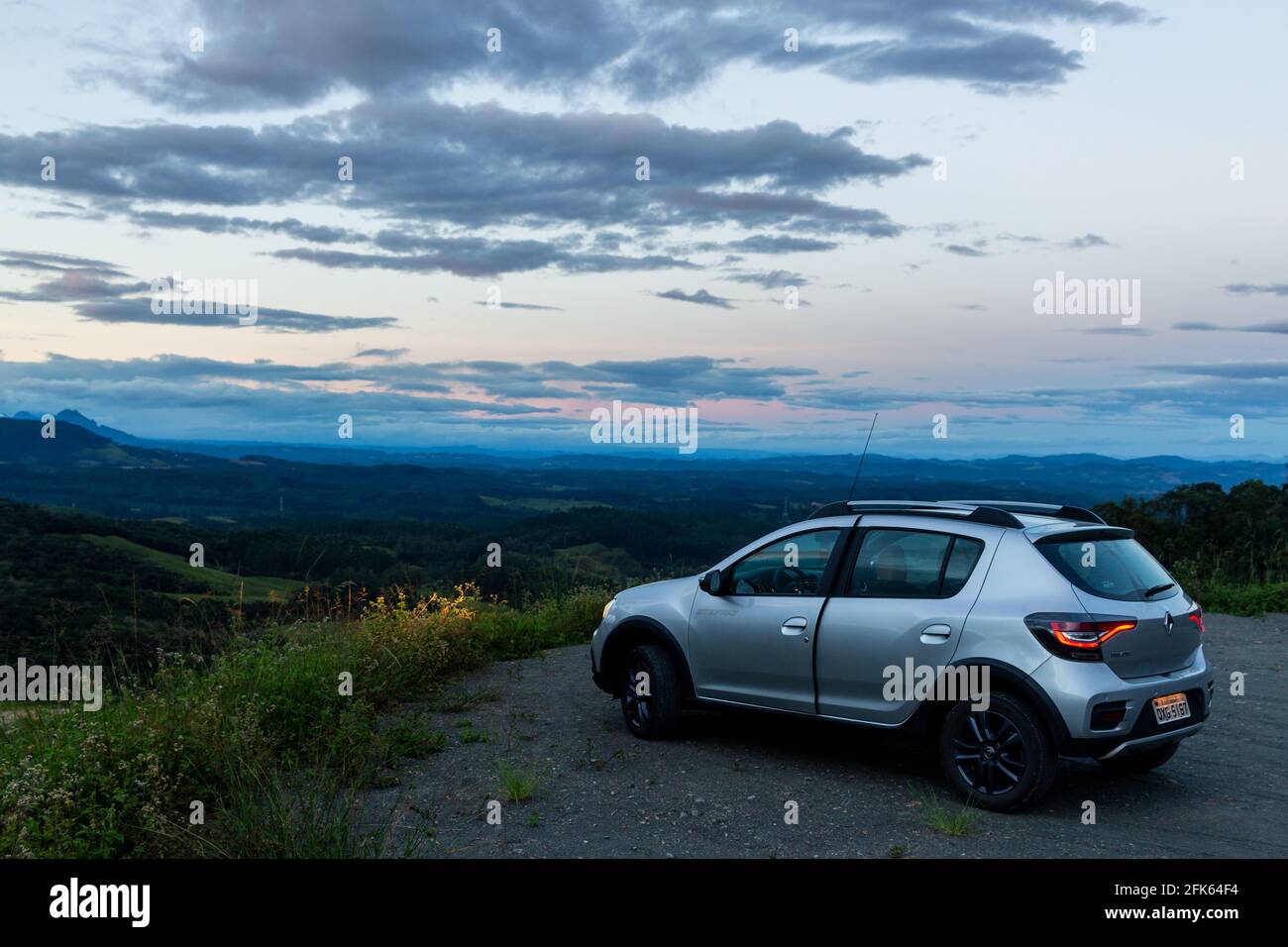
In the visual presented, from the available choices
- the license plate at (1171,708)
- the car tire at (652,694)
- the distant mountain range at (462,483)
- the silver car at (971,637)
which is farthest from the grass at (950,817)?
Answer: the distant mountain range at (462,483)

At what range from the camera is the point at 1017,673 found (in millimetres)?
Answer: 5680

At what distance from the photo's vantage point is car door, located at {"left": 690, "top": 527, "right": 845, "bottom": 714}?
6805mm

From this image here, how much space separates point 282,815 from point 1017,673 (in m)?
4.01

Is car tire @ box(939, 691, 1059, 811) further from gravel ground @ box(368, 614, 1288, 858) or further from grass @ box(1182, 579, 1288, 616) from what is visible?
grass @ box(1182, 579, 1288, 616)

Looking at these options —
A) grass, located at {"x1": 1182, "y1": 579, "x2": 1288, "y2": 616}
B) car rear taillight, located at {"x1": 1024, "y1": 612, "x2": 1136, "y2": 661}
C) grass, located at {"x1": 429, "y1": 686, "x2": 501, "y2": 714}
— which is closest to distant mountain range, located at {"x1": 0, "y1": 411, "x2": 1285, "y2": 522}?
grass, located at {"x1": 1182, "y1": 579, "x2": 1288, "y2": 616}

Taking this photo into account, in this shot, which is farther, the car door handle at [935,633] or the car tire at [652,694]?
the car tire at [652,694]

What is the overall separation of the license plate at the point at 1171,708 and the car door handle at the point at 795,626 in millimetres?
2130

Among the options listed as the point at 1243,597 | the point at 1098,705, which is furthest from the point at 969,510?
the point at 1243,597

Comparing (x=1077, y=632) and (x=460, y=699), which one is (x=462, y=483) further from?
(x=1077, y=632)

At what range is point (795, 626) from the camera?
680 centimetres

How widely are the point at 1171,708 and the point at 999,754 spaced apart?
40.8 inches

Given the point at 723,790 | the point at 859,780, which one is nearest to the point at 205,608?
the point at 723,790

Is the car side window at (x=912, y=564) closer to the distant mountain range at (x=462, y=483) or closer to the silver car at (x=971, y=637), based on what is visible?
the silver car at (x=971, y=637)

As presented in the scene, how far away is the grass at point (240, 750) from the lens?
16.8 feet
